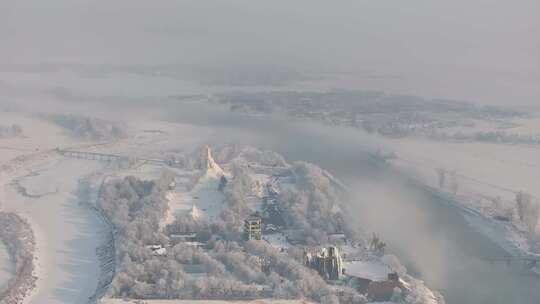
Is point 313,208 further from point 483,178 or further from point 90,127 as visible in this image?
point 90,127

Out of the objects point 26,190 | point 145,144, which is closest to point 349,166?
point 145,144

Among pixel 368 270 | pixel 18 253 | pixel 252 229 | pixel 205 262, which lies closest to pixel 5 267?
pixel 18 253

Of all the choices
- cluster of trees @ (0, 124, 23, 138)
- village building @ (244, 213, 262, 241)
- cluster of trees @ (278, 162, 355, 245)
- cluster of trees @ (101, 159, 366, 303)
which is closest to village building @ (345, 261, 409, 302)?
cluster of trees @ (101, 159, 366, 303)

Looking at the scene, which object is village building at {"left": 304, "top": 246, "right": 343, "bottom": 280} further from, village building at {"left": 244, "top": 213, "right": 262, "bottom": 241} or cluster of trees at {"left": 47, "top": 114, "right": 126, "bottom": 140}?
cluster of trees at {"left": 47, "top": 114, "right": 126, "bottom": 140}

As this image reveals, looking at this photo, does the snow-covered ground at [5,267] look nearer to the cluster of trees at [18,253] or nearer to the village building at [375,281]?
the cluster of trees at [18,253]

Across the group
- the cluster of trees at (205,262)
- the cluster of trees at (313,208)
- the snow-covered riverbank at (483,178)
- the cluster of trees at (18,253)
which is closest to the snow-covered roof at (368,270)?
the cluster of trees at (205,262)
